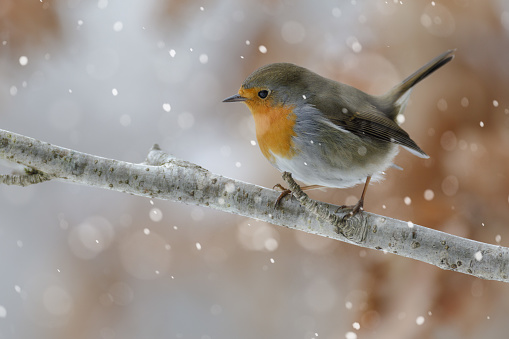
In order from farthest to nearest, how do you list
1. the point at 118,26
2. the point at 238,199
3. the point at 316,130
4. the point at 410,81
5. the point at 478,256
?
the point at 118,26 < the point at 410,81 < the point at 316,130 < the point at 238,199 < the point at 478,256

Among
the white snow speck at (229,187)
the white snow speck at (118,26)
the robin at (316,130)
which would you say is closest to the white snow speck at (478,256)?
the robin at (316,130)

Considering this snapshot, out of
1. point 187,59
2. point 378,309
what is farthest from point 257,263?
point 187,59

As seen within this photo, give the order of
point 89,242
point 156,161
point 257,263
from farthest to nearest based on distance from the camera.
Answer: point 89,242, point 257,263, point 156,161

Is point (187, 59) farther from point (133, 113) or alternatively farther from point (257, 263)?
point (257, 263)

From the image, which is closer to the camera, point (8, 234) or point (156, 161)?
point (156, 161)

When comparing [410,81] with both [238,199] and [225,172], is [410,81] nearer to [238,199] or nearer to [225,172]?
[238,199]

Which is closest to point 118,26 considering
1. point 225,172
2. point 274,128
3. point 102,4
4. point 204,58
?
point 102,4

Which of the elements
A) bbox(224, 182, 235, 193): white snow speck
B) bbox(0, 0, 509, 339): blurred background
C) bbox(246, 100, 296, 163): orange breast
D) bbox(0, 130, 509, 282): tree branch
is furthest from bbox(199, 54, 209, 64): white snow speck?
bbox(224, 182, 235, 193): white snow speck
